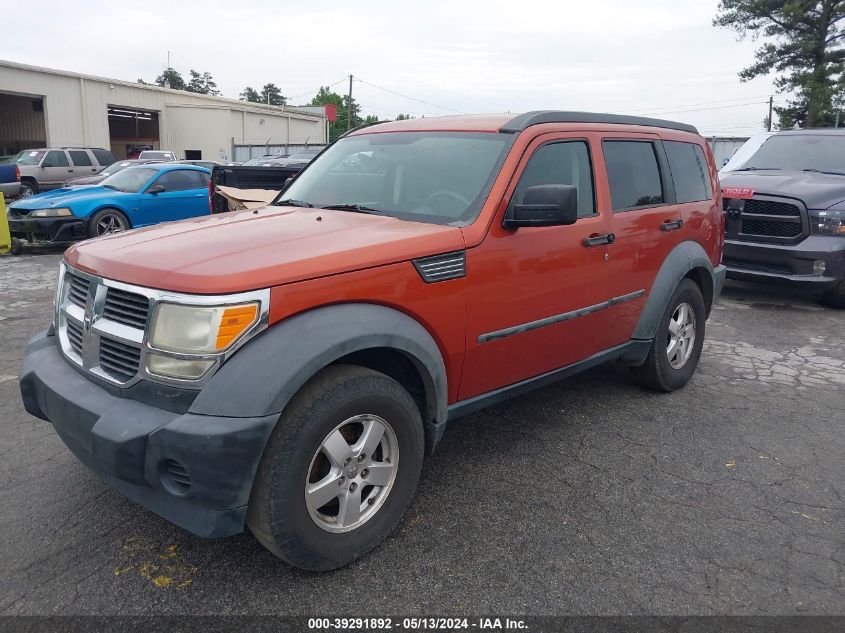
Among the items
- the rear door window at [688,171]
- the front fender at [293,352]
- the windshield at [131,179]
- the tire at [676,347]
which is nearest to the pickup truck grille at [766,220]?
the rear door window at [688,171]

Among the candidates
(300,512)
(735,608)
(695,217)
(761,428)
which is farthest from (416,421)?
(695,217)

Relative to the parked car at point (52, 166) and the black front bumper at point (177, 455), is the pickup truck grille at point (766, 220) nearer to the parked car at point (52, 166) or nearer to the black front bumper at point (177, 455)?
the black front bumper at point (177, 455)

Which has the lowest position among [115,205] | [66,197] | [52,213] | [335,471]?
[335,471]

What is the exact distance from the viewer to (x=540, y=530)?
3107 mm

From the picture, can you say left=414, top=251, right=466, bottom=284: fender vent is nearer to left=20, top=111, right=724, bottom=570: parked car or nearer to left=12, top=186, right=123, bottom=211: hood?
left=20, top=111, right=724, bottom=570: parked car

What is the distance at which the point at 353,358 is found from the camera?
2.86m

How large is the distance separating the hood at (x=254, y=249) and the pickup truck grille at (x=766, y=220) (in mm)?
6199

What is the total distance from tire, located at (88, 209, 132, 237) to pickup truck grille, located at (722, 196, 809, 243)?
30.0ft

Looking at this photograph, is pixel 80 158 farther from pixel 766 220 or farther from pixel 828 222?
pixel 828 222

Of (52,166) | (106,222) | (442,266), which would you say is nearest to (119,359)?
(442,266)

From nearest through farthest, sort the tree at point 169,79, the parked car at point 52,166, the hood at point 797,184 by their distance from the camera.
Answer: the hood at point 797,184
the parked car at point 52,166
the tree at point 169,79

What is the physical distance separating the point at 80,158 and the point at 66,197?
1277cm

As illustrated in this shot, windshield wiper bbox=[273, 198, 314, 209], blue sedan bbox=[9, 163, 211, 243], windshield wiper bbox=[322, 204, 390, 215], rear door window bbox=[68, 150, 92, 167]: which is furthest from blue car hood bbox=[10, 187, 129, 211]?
rear door window bbox=[68, 150, 92, 167]

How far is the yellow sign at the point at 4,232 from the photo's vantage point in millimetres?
10953
